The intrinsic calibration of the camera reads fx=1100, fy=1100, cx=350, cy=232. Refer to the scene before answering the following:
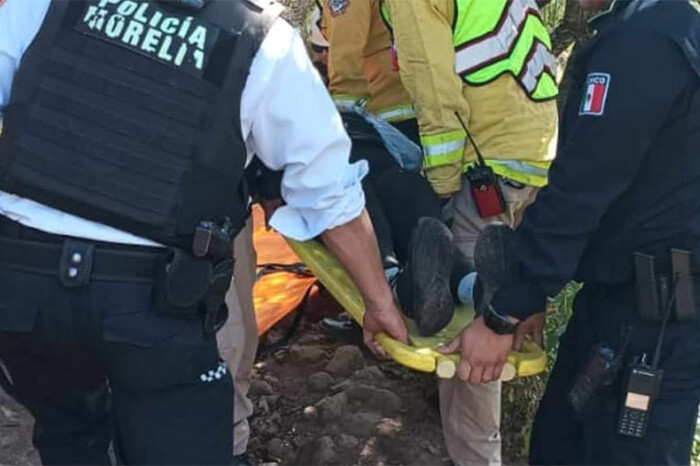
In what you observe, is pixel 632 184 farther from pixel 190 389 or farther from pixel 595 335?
pixel 190 389

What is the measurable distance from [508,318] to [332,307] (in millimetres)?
2456

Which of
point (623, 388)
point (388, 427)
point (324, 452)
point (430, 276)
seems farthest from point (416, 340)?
point (388, 427)

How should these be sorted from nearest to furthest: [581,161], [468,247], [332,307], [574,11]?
[581,161] < [468,247] < [574,11] < [332,307]

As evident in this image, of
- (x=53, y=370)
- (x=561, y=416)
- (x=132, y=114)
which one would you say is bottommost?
(x=561, y=416)

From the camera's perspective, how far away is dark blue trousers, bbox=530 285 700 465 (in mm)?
2551

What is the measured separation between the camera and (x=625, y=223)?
2.54 metres

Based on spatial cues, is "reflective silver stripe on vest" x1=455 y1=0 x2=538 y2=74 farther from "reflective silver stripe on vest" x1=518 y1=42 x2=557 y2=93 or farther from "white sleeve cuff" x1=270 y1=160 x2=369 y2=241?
"white sleeve cuff" x1=270 y1=160 x2=369 y2=241

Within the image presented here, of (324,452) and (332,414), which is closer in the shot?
(324,452)

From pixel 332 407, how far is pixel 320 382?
0.90 feet

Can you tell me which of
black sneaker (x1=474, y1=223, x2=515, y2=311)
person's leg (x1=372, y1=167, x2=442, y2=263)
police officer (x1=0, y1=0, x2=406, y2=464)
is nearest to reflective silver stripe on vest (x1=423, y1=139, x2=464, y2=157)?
person's leg (x1=372, y1=167, x2=442, y2=263)

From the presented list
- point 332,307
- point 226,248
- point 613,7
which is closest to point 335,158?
point 226,248

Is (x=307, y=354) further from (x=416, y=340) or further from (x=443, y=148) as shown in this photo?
(x=416, y=340)

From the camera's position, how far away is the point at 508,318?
2.67 m

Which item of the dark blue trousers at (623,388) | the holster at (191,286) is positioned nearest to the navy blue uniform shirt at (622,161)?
the dark blue trousers at (623,388)
